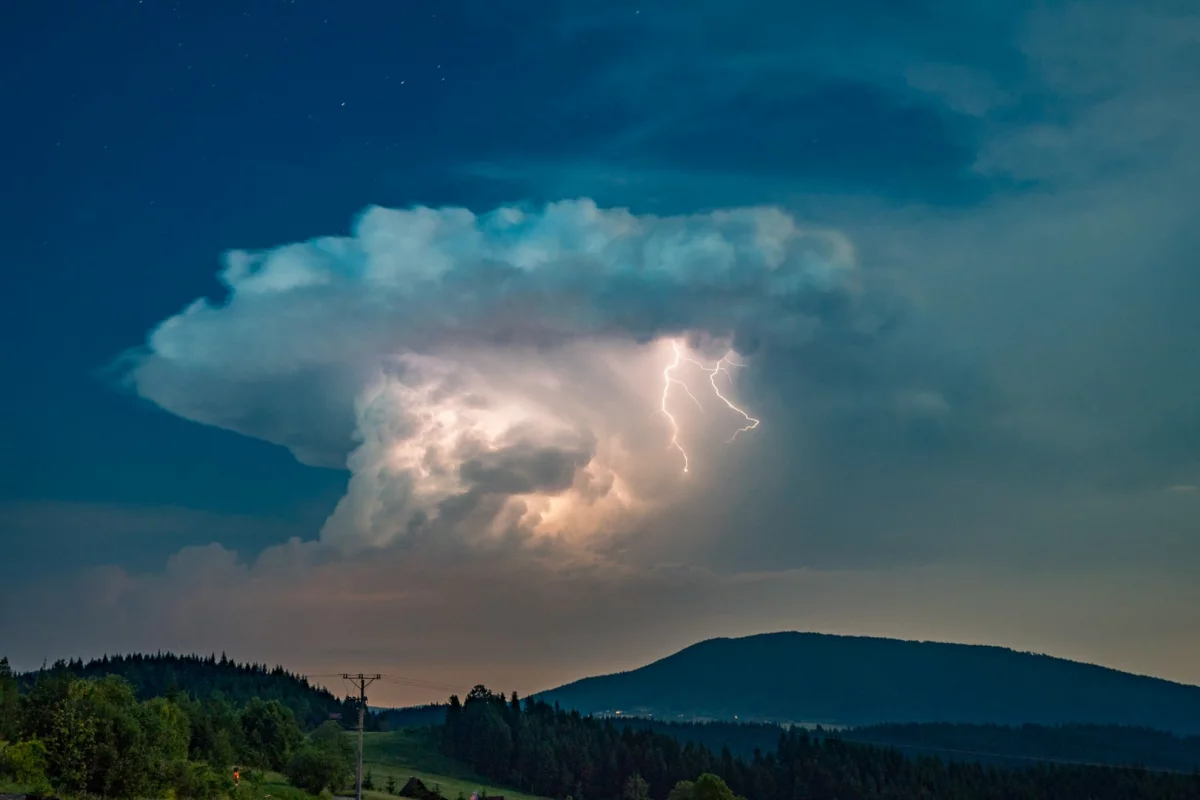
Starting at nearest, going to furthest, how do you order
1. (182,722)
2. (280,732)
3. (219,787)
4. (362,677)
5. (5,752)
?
(5,752)
(219,787)
(182,722)
(362,677)
(280,732)

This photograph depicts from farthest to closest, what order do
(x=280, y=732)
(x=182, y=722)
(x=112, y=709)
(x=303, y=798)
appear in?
1. (x=280, y=732)
2. (x=303, y=798)
3. (x=182, y=722)
4. (x=112, y=709)

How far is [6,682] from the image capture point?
129 metres

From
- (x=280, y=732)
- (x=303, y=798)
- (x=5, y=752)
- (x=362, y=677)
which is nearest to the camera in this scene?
(x=5, y=752)

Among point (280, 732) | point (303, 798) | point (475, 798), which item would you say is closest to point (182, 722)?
point (303, 798)

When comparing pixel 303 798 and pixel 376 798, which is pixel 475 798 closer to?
pixel 376 798

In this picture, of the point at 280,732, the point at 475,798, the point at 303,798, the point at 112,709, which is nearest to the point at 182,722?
the point at 303,798

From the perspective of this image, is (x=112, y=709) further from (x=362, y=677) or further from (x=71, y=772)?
(x=362, y=677)

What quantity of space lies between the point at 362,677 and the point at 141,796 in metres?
53.3

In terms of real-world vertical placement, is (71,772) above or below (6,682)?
below

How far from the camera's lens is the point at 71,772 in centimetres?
8988

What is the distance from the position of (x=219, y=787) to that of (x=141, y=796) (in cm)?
1527

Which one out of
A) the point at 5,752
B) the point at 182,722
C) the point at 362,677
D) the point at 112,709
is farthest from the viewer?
the point at 362,677

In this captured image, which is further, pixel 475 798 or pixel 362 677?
pixel 475 798

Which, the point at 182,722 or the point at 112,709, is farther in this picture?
the point at 182,722
